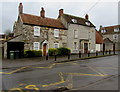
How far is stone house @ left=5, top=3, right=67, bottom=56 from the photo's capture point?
18.6 m

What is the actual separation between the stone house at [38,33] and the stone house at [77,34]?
1.40 m

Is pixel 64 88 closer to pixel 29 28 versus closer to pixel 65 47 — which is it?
pixel 29 28

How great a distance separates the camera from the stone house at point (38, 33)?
1856 cm

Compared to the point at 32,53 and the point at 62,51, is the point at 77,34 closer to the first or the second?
the point at 62,51

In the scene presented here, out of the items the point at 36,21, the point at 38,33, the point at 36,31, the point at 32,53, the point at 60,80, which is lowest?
the point at 60,80

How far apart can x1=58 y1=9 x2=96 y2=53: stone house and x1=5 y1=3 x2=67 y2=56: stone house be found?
4.58 feet

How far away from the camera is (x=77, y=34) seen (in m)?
24.9

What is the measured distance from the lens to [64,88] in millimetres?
4973

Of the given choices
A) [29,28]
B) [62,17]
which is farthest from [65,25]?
[29,28]

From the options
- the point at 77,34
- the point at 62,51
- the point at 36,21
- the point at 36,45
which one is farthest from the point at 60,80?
the point at 77,34

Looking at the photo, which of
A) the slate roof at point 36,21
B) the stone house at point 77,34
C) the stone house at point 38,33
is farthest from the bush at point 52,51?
the slate roof at point 36,21

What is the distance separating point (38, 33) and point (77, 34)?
9503 mm

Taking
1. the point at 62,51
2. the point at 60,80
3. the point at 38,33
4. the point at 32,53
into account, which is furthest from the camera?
the point at 62,51

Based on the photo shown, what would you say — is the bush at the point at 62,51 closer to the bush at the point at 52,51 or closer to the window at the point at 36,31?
the bush at the point at 52,51
